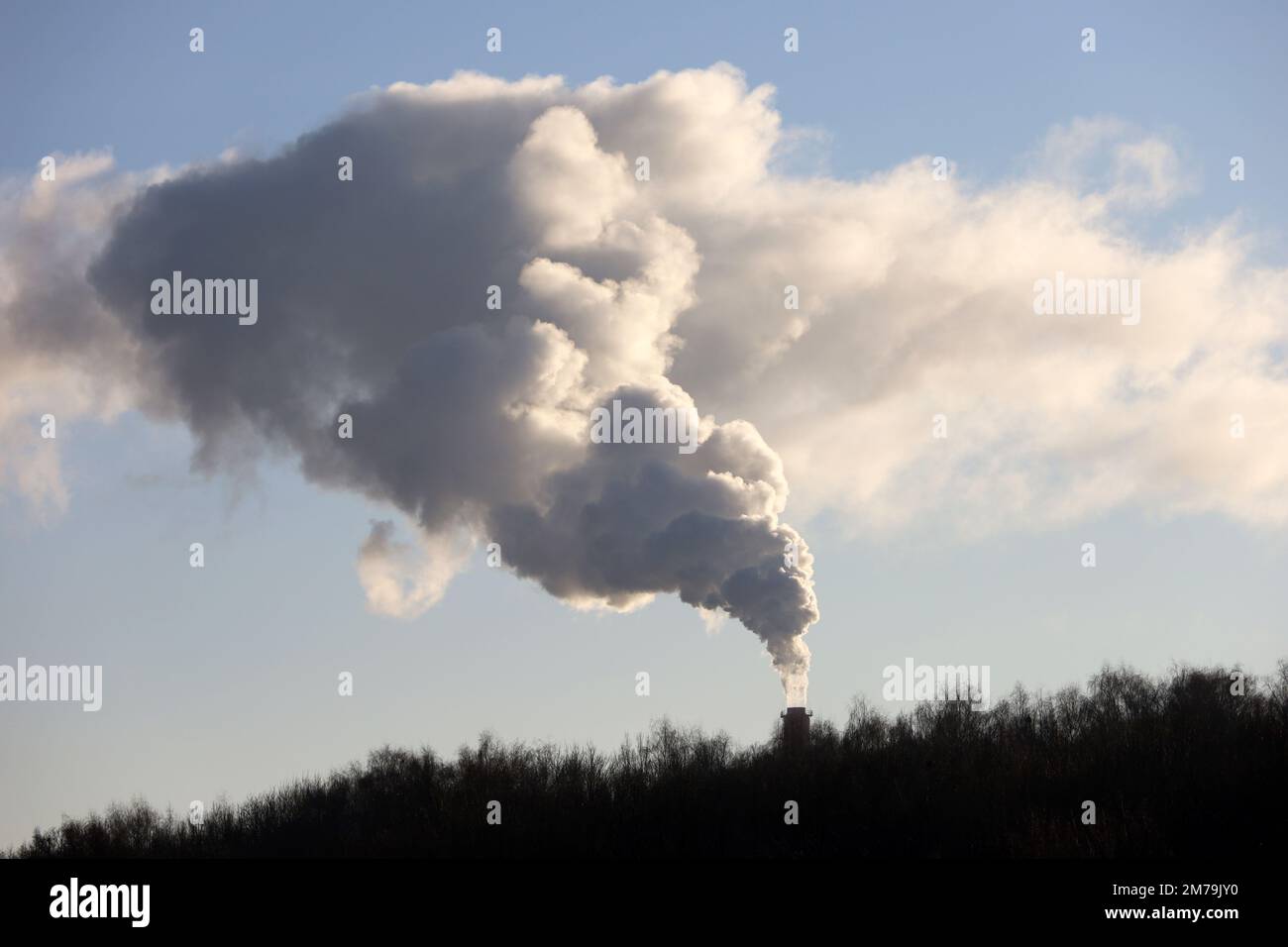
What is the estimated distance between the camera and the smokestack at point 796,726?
49812mm

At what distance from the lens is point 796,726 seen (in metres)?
50.7

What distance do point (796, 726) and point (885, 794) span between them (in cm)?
853

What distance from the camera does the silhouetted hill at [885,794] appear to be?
123ft

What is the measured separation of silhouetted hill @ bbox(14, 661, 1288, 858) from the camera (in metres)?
37.6

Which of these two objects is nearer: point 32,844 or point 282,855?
point 282,855

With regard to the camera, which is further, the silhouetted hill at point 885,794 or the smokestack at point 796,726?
the smokestack at point 796,726

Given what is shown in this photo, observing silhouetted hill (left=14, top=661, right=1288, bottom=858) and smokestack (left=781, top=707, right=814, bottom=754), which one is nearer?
silhouetted hill (left=14, top=661, right=1288, bottom=858)

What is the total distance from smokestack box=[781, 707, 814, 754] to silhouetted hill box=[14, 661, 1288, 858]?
1.49ft

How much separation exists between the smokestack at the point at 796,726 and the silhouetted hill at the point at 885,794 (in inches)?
17.8
